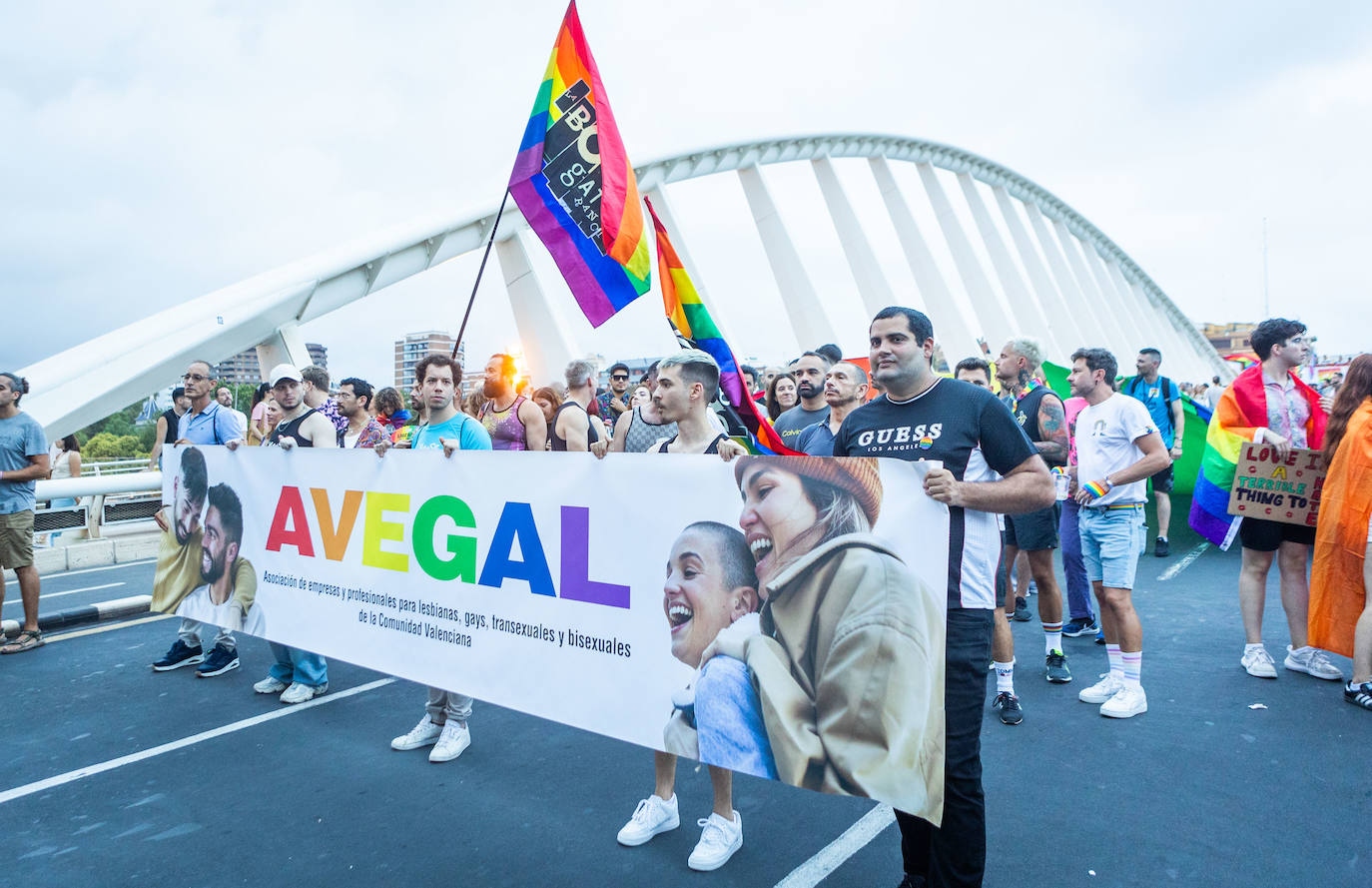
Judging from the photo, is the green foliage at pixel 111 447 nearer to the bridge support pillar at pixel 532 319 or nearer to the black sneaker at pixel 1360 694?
the bridge support pillar at pixel 532 319

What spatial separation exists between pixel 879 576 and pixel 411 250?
1345cm

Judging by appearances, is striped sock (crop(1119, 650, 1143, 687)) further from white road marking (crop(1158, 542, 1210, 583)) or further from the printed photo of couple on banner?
white road marking (crop(1158, 542, 1210, 583))

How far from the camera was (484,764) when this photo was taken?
11.8 feet

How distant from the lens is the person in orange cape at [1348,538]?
13.3ft

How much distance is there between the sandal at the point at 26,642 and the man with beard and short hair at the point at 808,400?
217 inches

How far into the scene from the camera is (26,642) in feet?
18.6

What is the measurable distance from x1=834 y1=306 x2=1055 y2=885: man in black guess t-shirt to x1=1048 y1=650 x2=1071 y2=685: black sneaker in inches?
94.7

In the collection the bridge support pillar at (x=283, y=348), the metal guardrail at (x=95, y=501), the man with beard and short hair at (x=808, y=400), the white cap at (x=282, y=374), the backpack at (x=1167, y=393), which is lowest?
the metal guardrail at (x=95, y=501)

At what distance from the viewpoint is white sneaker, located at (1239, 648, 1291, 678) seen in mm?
4453

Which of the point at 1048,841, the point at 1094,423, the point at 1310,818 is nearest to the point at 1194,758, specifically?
the point at 1310,818

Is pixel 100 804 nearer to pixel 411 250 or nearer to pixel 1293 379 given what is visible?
pixel 1293 379

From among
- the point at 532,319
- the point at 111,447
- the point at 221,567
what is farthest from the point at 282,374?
the point at 111,447

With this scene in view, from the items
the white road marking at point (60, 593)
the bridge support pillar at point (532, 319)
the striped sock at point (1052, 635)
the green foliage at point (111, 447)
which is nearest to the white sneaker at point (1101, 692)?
the striped sock at point (1052, 635)

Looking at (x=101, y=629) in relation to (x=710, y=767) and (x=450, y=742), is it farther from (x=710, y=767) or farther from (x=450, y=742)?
(x=710, y=767)
